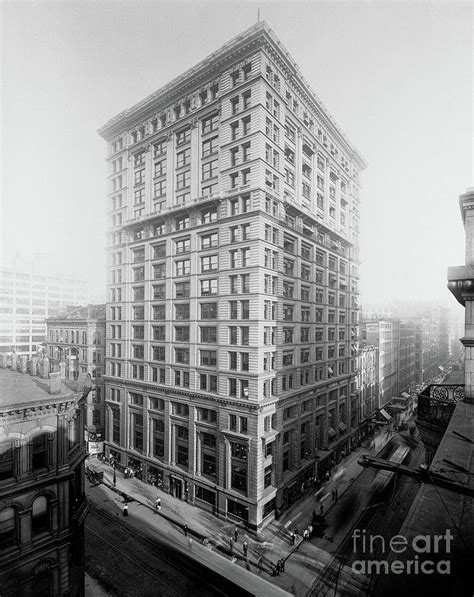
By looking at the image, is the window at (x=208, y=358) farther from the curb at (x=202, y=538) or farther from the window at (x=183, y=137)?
the window at (x=183, y=137)

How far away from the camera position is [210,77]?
3634 centimetres

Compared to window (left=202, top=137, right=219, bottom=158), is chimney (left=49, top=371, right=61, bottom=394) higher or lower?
lower

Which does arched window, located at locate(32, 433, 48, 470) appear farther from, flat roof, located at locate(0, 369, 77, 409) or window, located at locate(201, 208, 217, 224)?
window, located at locate(201, 208, 217, 224)

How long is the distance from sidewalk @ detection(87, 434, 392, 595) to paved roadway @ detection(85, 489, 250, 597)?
9.77 feet

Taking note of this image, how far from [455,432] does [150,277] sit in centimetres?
3641

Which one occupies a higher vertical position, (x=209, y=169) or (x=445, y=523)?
(x=209, y=169)

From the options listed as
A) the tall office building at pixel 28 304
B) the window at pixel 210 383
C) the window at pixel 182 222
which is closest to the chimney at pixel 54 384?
the window at pixel 210 383

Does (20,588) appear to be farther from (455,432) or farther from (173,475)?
(455,432)

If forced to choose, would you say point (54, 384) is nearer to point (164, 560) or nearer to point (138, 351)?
point (164, 560)

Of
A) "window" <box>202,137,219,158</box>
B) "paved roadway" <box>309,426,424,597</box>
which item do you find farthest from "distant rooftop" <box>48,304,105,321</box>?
"paved roadway" <box>309,426,424,597</box>

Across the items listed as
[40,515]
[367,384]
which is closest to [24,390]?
[40,515]

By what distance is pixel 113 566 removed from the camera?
79.5ft

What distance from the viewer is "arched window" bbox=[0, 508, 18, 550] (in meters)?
16.6

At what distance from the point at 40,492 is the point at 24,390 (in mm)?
5907
